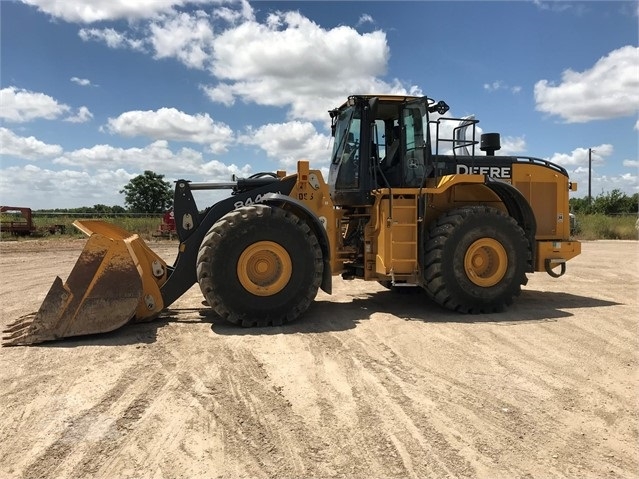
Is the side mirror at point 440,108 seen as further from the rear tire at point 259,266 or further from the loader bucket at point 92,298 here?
the loader bucket at point 92,298

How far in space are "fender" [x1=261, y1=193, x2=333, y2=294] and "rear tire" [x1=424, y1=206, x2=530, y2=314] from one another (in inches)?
56.5

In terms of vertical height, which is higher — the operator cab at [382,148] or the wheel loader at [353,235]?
the operator cab at [382,148]

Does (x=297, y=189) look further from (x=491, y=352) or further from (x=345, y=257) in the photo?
(x=491, y=352)

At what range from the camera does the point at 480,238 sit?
22.5 feet

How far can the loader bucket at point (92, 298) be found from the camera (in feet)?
17.3

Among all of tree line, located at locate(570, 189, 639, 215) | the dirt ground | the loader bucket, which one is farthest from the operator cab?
tree line, located at locate(570, 189, 639, 215)

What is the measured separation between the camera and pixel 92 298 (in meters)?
5.39

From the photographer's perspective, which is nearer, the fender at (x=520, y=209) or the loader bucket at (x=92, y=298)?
the loader bucket at (x=92, y=298)

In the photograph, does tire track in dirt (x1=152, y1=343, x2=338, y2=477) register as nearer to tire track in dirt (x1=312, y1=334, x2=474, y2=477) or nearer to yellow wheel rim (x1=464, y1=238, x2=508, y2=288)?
tire track in dirt (x1=312, y1=334, x2=474, y2=477)

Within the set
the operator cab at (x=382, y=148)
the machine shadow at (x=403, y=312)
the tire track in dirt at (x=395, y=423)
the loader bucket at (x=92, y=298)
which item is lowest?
the tire track in dirt at (x=395, y=423)

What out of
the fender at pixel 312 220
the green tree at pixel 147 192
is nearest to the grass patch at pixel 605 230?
the fender at pixel 312 220

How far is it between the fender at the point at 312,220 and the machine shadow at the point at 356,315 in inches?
22.1

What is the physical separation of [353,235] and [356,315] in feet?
4.39

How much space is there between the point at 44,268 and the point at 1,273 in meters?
1.18
